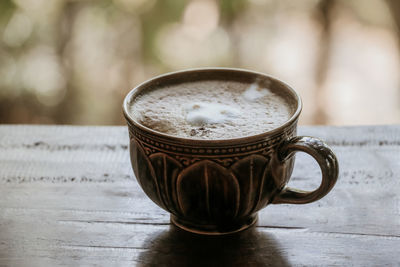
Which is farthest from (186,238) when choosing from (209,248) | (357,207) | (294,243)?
(357,207)

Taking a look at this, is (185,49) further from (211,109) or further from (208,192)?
(208,192)

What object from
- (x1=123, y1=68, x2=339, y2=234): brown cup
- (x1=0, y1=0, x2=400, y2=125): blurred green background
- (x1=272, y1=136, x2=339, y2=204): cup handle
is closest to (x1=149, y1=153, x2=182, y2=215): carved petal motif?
(x1=123, y1=68, x2=339, y2=234): brown cup

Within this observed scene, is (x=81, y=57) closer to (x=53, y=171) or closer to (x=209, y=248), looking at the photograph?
(x=53, y=171)

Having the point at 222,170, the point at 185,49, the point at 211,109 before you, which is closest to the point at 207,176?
the point at 222,170

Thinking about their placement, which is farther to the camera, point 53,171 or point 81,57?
point 81,57

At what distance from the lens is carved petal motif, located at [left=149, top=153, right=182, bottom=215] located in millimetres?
553

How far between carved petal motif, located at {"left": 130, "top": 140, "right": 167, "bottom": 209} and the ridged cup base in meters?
0.06

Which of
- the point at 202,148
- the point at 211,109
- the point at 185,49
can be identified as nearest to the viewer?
the point at 202,148

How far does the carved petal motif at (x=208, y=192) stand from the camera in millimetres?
546

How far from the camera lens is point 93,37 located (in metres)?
2.06

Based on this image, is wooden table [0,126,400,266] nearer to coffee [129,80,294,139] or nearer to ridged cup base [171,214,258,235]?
ridged cup base [171,214,258,235]

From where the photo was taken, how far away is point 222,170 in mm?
544

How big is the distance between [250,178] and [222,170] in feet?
0.12

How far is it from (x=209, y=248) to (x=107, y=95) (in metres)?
1.65
